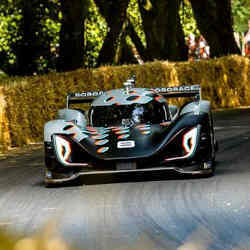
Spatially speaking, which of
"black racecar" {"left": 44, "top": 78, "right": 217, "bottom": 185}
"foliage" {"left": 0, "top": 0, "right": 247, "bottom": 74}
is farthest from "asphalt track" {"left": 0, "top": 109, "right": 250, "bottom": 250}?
"foliage" {"left": 0, "top": 0, "right": 247, "bottom": 74}

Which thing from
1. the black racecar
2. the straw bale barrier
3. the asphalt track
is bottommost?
the asphalt track

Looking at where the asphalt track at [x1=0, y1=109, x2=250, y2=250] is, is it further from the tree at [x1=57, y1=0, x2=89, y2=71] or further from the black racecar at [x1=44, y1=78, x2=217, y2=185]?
the tree at [x1=57, y1=0, x2=89, y2=71]

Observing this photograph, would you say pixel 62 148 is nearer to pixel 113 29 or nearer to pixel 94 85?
pixel 94 85

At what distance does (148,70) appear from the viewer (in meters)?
27.8

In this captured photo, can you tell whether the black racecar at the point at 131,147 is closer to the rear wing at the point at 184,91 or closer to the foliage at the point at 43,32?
the rear wing at the point at 184,91

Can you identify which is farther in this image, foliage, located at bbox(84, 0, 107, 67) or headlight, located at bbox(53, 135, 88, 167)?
foliage, located at bbox(84, 0, 107, 67)

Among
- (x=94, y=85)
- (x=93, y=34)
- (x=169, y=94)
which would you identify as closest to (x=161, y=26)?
(x=94, y=85)

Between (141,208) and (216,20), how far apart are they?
27.9 metres

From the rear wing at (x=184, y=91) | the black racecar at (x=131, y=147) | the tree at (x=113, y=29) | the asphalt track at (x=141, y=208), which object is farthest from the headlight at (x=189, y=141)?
the tree at (x=113, y=29)

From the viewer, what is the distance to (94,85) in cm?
2416

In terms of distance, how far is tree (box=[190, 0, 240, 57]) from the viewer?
3603 cm

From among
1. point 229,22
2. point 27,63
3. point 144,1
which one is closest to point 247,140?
point 144,1

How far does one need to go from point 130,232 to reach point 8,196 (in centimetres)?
370

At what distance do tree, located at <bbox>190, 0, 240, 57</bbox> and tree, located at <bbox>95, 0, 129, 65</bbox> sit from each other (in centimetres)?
445
